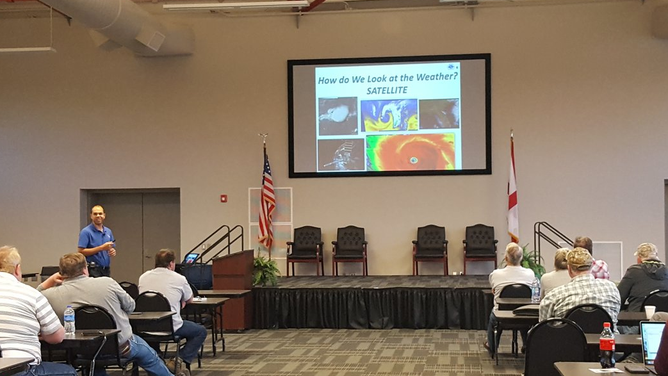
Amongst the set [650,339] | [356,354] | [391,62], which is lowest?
[356,354]

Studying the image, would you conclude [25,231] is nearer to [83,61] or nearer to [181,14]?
[83,61]

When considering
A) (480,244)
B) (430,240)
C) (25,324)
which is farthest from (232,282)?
(25,324)

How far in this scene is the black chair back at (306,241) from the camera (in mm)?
13773

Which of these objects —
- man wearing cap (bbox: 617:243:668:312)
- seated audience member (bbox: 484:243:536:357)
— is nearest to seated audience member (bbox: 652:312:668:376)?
man wearing cap (bbox: 617:243:668:312)

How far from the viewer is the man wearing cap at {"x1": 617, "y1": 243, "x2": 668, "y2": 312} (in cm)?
671

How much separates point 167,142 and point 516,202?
20.4 ft

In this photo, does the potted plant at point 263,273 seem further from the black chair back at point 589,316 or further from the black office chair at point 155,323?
the black chair back at point 589,316

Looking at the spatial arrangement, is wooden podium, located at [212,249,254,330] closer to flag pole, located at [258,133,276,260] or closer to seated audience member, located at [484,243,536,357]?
flag pole, located at [258,133,276,260]

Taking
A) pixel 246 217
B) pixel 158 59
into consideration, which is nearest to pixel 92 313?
pixel 246 217

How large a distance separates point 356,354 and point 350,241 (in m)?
5.04

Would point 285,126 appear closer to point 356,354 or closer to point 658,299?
point 356,354

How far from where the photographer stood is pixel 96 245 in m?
9.53

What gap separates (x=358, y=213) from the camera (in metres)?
14.1

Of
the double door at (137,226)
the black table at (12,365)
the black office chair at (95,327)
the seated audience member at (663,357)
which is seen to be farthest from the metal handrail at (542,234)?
the black table at (12,365)
